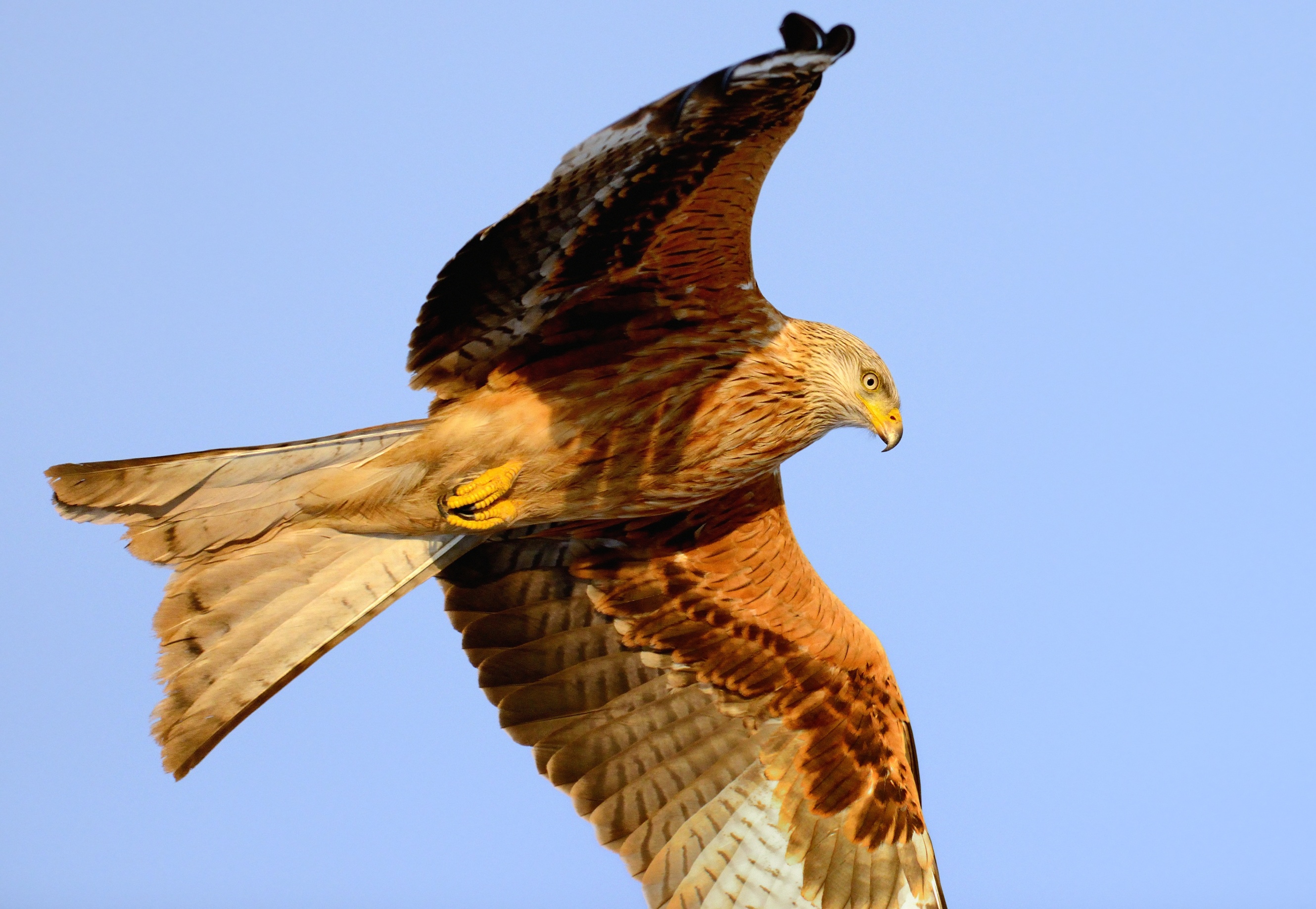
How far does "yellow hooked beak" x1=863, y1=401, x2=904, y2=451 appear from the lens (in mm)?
6238

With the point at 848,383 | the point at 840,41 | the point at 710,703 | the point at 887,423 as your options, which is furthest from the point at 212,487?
the point at 840,41

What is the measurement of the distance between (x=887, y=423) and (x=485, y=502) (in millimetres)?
1917

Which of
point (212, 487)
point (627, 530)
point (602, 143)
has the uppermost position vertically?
point (602, 143)

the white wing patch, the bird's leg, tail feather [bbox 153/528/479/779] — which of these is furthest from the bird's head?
tail feather [bbox 153/528/479/779]

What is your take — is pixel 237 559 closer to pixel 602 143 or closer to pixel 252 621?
pixel 252 621

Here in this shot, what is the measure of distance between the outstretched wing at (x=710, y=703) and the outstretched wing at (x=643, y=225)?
1.35 metres

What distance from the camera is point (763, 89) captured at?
4.70 m

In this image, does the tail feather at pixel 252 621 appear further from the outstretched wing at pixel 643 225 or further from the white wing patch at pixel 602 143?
the white wing patch at pixel 602 143

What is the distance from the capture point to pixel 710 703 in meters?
7.18

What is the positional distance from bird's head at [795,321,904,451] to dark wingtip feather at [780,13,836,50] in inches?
75.0

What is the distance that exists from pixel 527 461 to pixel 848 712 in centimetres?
233

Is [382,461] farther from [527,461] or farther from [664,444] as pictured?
[664,444]

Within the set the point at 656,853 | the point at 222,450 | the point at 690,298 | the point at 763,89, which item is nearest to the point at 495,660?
the point at 656,853

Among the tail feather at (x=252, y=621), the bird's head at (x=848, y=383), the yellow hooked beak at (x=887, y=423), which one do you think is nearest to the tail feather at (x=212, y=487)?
the tail feather at (x=252, y=621)
